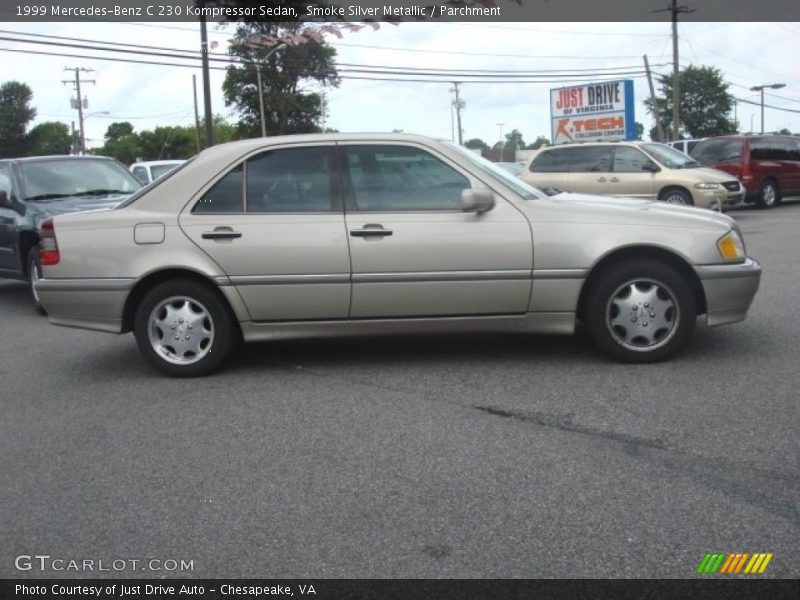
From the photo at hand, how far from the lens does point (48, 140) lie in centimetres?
8688

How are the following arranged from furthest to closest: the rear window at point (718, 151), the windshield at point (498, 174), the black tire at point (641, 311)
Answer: the rear window at point (718, 151), the windshield at point (498, 174), the black tire at point (641, 311)

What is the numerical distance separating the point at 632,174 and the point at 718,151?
5.29m

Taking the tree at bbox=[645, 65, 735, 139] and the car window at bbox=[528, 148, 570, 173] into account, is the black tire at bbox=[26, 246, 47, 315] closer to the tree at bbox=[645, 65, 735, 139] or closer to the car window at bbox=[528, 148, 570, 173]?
the car window at bbox=[528, 148, 570, 173]

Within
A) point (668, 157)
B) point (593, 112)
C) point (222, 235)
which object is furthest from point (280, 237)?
point (593, 112)

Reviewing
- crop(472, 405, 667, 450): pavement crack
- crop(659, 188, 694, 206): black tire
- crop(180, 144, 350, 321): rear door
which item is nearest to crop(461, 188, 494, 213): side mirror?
crop(180, 144, 350, 321): rear door

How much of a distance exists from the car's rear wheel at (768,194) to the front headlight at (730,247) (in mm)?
15792

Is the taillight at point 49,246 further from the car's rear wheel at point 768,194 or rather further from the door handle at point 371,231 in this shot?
the car's rear wheel at point 768,194

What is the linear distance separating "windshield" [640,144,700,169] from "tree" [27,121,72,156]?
208 feet

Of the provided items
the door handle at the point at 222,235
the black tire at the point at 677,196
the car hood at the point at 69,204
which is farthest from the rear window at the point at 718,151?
the door handle at the point at 222,235

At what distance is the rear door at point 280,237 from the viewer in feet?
18.1

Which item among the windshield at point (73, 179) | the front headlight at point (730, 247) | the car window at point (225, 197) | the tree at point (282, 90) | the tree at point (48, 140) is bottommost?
the front headlight at point (730, 247)

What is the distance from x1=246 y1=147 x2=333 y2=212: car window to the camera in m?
5.64

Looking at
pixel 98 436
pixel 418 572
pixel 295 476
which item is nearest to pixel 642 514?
pixel 418 572
